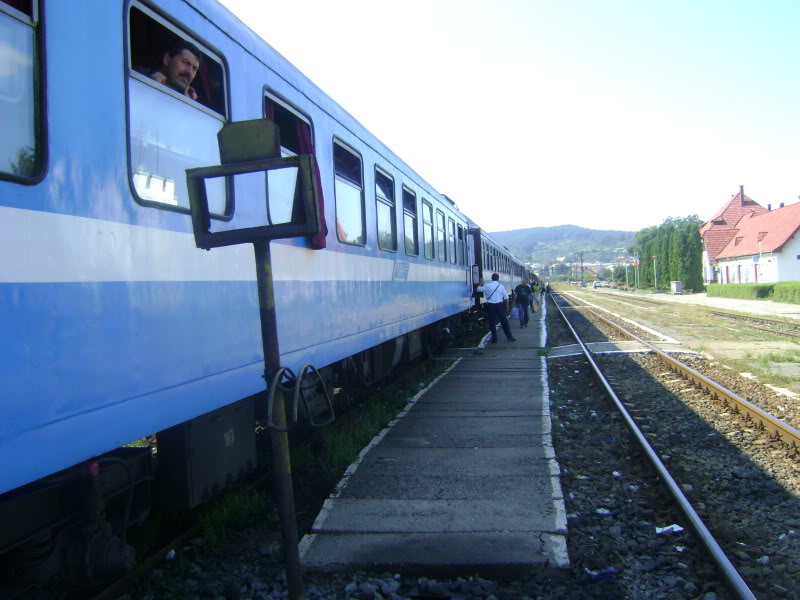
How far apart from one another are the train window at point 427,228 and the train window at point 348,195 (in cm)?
326

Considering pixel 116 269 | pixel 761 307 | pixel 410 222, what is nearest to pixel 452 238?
pixel 410 222

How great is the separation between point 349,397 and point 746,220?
199 ft

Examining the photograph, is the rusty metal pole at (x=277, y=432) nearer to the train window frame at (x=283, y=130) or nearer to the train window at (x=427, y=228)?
the train window frame at (x=283, y=130)

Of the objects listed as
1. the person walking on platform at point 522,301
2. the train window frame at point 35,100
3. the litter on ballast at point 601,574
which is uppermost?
the train window frame at point 35,100

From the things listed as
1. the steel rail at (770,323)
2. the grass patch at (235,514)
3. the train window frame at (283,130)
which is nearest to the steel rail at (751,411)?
the grass patch at (235,514)

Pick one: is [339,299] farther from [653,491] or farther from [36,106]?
[36,106]

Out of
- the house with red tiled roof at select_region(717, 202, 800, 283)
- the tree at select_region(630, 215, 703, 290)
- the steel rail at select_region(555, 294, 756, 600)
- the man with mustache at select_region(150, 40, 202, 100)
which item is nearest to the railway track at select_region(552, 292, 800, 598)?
the steel rail at select_region(555, 294, 756, 600)

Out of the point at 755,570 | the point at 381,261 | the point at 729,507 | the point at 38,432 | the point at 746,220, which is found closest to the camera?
the point at 38,432

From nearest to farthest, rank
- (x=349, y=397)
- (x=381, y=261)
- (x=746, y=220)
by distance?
1. (x=381, y=261)
2. (x=349, y=397)
3. (x=746, y=220)

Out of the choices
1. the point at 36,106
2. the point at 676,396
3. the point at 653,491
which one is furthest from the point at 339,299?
the point at 676,396

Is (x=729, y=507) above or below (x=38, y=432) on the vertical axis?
below

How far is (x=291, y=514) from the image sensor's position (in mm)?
2643

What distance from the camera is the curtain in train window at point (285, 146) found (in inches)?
166

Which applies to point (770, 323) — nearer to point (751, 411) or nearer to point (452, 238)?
point (452, 238)
